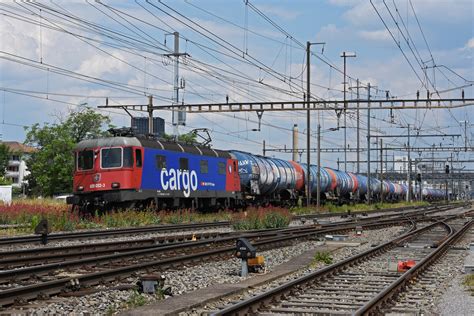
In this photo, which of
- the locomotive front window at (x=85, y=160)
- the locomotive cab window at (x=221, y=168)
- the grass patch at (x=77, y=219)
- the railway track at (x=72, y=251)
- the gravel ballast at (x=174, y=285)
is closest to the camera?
the gravel ballast at (x=174, y=285)

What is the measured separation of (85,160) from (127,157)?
6.94ft

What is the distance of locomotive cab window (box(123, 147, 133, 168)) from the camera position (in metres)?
28.0

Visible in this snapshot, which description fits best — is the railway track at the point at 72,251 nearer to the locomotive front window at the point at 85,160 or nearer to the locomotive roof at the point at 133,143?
the locomotive roof at the point at 133,143

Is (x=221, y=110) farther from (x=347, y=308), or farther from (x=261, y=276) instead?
(x=347, y=308)

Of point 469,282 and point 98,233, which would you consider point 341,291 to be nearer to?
point 469,282

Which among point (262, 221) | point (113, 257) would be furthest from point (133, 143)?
point (113, 257)

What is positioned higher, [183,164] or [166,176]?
[183,164]

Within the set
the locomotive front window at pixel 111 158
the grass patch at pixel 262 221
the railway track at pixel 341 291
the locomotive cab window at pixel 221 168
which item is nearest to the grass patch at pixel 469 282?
the railway track at pixel 341 291

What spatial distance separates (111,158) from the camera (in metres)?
28.3

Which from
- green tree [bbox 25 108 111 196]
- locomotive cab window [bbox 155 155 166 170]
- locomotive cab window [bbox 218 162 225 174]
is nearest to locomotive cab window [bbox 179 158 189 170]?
locomotive cab window [bbox 155 155 166 170]

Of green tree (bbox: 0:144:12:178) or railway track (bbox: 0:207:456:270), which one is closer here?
railway track (bbox: 0:207:456:270)

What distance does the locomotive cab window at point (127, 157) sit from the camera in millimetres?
28016

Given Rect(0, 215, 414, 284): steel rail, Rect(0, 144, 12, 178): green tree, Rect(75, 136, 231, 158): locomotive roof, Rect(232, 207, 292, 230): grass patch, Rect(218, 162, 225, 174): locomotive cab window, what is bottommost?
Rect(0, 215, 414, 284): steel rail

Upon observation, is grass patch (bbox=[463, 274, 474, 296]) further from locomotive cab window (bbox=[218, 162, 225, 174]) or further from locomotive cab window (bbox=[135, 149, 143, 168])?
locomotive cab window (bbox=[218, 162, 225, 174])
